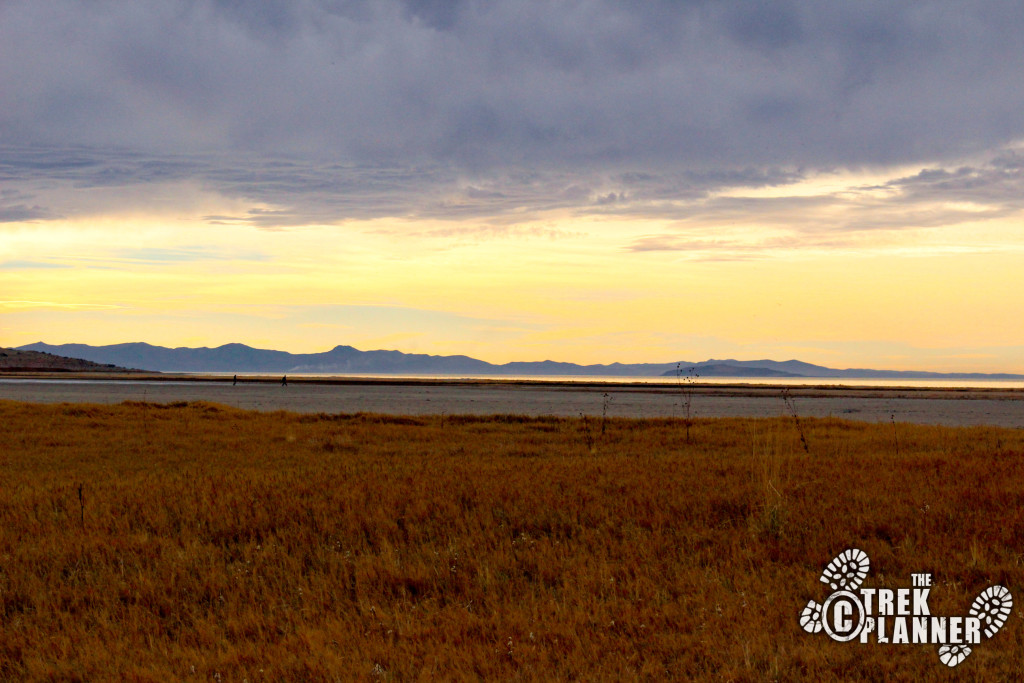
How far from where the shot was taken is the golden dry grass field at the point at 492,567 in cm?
611

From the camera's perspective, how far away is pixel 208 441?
2461 cm

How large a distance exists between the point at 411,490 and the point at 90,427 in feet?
70.5

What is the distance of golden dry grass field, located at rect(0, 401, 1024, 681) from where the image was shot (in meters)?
6.11

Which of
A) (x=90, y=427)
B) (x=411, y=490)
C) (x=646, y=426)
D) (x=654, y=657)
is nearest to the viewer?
(x=654, y=657)

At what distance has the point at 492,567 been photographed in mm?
8312

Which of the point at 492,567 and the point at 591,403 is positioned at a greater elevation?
the point at 492,567

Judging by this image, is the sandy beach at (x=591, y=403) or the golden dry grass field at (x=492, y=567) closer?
the golden dry grass field at (x=492, y=567)

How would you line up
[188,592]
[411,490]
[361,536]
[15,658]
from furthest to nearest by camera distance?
[411,490] → [361,536] → [188,592] → [15,658]

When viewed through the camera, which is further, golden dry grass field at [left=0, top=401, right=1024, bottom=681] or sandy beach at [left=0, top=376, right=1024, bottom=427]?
sandy beach at [left=0, top=376, right=1024, bottom=427]

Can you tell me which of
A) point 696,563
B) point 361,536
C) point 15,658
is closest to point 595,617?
point 696,563

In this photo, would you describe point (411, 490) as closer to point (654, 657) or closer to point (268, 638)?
point (268, 638)

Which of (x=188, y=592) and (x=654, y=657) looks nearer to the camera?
(x=654, y=657)

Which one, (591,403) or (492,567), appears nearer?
(492,567)

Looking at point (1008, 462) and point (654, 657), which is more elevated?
point (1008, 462)
